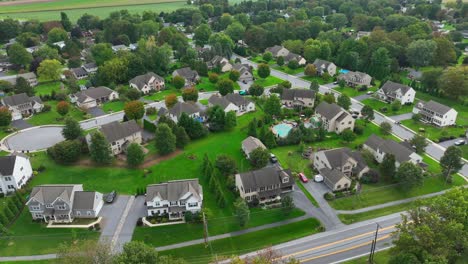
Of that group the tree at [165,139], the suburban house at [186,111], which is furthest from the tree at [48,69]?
the tree at [165,139]

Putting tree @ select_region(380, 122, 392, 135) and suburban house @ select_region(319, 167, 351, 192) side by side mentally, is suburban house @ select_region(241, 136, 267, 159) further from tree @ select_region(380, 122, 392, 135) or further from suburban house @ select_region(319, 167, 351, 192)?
tree @ select_region(380, 122, 392, 135)

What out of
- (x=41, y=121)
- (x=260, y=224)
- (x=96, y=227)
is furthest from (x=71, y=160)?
(x=260, y=224)

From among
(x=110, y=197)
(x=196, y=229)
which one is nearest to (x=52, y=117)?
(x=110, y=197)

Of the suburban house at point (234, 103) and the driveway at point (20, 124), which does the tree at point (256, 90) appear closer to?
the suburban house at point (234, 103)

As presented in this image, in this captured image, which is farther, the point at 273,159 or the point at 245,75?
the point at 245,75

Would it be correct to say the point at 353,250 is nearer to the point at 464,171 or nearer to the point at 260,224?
the point at 260,224

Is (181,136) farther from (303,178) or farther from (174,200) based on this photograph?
(303,178)

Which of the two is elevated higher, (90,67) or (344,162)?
(344,162)
